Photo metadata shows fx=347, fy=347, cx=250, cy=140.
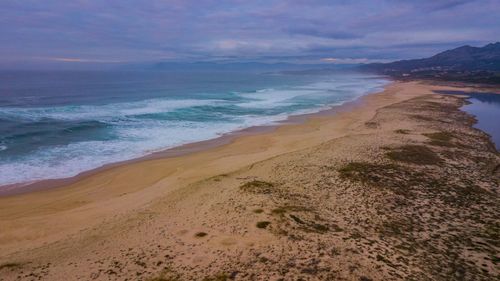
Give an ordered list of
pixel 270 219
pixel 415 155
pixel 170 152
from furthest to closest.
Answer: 1. pixel 170 152
2. pixel 415 155
3. pixel 270 219

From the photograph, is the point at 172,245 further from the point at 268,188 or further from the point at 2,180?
the point at 2,180

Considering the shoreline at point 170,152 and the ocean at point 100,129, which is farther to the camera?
the ocean at point 100,129

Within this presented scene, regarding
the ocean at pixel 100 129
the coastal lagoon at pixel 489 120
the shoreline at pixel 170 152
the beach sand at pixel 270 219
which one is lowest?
the coastal lagoon at pixel 489 120

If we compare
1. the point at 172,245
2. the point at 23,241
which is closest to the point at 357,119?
the point at 172,245

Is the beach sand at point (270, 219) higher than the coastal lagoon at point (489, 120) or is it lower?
higher

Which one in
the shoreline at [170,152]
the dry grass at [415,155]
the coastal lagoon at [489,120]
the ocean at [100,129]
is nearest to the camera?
the shoreline at [170,152]

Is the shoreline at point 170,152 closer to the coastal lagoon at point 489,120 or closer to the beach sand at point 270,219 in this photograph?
the beach sand at point 270,219

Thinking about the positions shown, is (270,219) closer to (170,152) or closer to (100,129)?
(170,152)

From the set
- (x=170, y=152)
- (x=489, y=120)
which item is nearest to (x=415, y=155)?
(x=170, y=152)

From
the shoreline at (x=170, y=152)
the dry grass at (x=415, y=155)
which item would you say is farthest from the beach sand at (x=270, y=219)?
the shoreline at (x=170, y=152)
